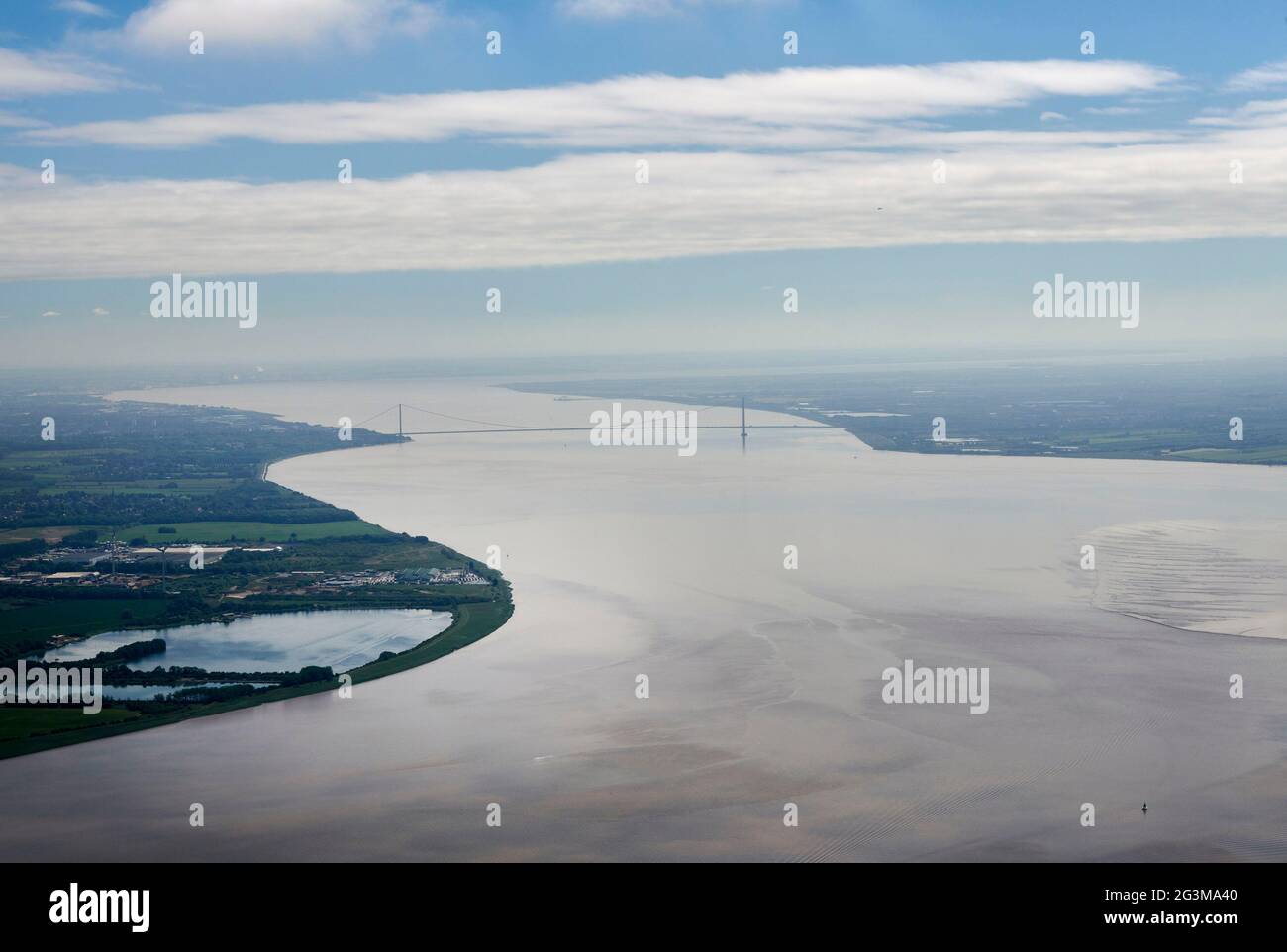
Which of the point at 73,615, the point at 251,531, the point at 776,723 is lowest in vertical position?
the point at 776,723

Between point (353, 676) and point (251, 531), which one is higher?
point (251, 531)

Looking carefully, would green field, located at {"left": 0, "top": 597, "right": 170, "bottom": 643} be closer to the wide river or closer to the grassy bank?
the grassy bank

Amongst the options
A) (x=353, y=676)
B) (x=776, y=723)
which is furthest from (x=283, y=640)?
(x=776, y=723)

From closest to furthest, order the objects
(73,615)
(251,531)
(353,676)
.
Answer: (353,676), (73,615), (251,531)

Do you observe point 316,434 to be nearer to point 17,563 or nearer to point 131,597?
point 17,563

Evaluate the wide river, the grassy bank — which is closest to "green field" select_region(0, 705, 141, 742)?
the grassy bank

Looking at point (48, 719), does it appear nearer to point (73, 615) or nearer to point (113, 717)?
point (113, 717)

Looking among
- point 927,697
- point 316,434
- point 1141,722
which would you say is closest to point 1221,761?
point 1141,722
